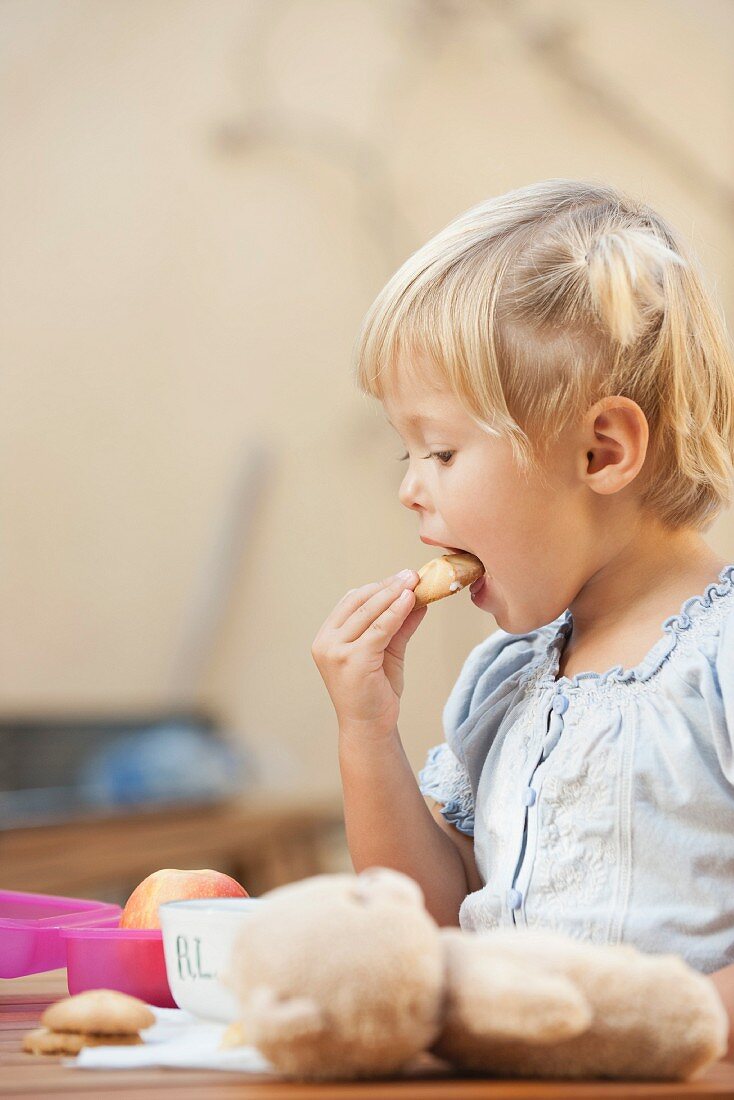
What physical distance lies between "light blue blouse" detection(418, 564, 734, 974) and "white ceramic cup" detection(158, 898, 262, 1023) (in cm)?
27

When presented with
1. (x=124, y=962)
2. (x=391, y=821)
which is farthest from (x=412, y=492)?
(x=124, y=962)

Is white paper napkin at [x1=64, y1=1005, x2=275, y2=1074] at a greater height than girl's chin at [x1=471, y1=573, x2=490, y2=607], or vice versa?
girl's chin at [x1=471, y1=573, x2=490, y2=607]

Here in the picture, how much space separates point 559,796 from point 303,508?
295cm

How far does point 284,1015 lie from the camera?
0.46 metres

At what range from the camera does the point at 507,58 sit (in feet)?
12.5

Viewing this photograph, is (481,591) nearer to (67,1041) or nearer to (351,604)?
(351,604)

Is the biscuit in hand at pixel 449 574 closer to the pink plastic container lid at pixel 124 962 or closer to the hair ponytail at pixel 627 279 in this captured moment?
the hair ponytail at pixel 627 279

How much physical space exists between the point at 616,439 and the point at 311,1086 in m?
0.58

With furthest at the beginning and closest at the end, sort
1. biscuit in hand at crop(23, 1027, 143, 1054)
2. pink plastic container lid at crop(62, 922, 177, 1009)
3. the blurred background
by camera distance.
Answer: the blurred background
pink plastic container lid at crop(62, 922, 177, 1009)
biscuit in hand at crop(23, 1027, 143, 1054)

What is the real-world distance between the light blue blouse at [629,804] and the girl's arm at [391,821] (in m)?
0.04

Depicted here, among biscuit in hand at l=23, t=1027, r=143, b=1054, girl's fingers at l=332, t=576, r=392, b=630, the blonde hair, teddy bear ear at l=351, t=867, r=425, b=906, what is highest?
the blonde hair

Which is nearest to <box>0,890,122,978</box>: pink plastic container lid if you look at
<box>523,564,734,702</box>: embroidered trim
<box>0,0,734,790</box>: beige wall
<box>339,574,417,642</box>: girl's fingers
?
<box>339,574,417,642</box>: girl's fingers

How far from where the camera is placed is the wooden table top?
0.47 metres

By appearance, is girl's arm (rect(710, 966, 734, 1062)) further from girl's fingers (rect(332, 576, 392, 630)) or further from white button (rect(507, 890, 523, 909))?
girl's fingers (rect(332, 576, 392, 630))
